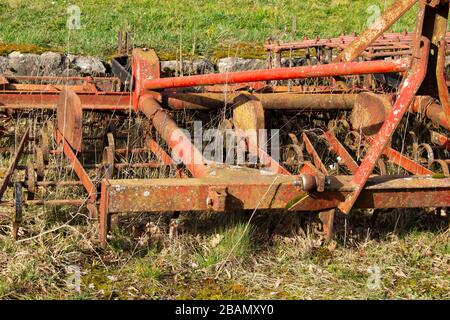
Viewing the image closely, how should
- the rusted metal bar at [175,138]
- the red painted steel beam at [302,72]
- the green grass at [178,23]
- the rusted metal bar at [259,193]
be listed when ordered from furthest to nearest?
the green grass at [178,23], the rusted metal bar at [175,138], the red painted steel beam at [302,72], the rusted metal bar at [259,193]

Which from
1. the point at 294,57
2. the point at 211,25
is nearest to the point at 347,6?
the point at 211,25

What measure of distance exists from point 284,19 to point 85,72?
493 cm

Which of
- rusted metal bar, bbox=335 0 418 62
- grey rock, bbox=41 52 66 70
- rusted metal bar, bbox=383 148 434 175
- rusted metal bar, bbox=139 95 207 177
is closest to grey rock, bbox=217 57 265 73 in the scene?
grey rock, bbox=41 52 66 70

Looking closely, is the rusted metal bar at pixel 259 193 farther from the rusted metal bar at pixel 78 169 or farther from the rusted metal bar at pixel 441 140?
the rusted metal bar at pixel 441 140

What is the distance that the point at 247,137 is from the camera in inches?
187

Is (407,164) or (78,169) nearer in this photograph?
(78,169)

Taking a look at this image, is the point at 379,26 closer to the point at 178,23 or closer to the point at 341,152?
the point at 341,152

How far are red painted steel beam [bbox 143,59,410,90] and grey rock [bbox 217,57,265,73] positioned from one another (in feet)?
9.52

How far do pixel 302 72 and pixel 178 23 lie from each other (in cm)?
673

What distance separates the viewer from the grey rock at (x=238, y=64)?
762 cm

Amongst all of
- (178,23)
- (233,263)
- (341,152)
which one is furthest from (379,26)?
(178,23)

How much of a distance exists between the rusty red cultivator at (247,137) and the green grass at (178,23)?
6.53 ft

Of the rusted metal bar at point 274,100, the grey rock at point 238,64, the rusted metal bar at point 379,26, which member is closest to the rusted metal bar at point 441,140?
the rusted metal bar at point 274,100

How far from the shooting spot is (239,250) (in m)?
3.79
